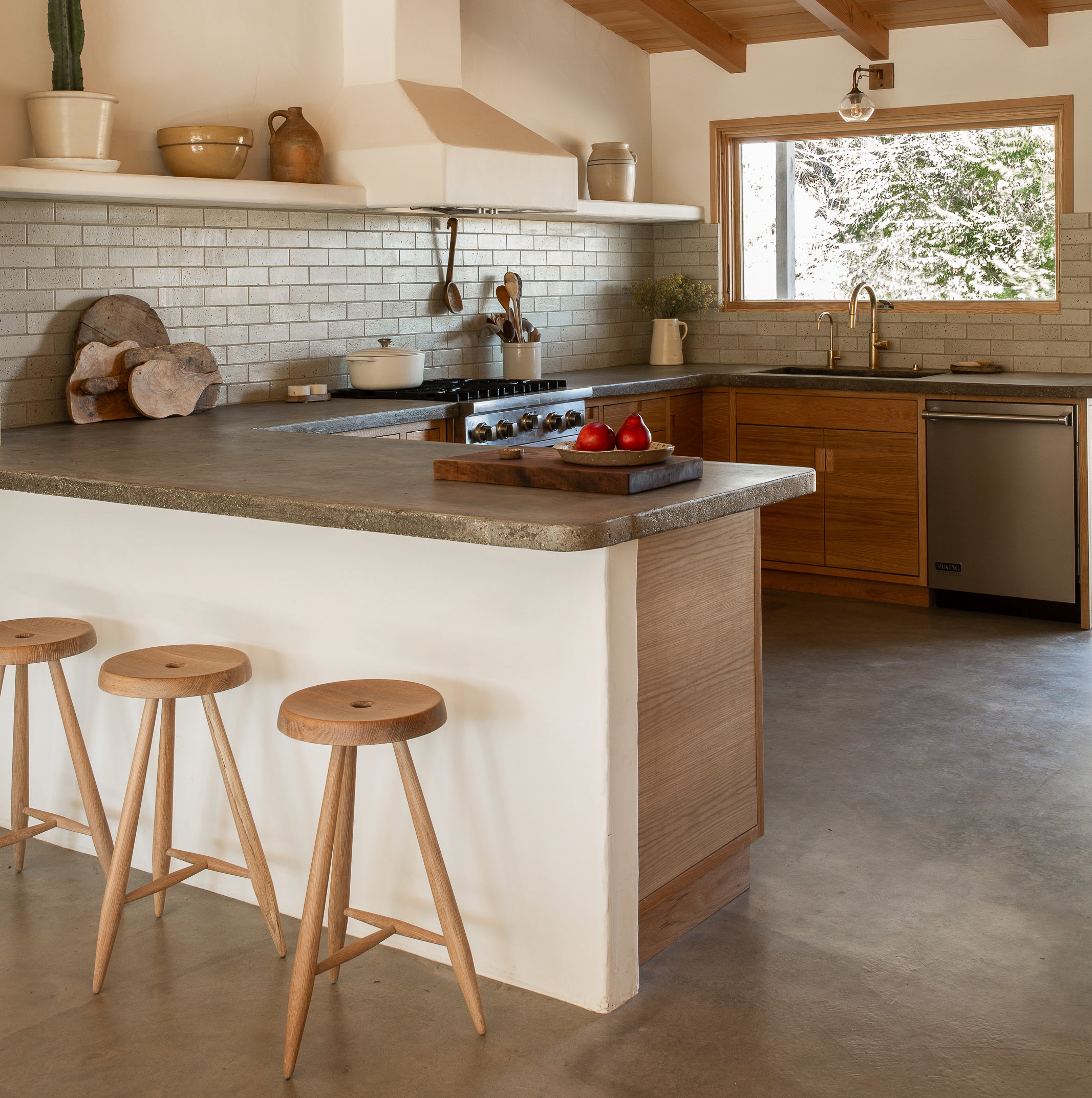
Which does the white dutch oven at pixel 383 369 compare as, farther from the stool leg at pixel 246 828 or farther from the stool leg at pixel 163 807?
the stool leg at pixel 246 828

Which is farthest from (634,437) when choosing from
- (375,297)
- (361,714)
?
(375,297)

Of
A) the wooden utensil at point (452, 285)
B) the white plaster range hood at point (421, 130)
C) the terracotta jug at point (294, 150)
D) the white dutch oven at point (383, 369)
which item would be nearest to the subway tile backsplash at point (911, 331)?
the wooden utensil at point (452, 285)

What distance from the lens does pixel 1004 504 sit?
5.23 m

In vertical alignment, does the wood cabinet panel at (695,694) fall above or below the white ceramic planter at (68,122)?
below

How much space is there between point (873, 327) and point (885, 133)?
910mm

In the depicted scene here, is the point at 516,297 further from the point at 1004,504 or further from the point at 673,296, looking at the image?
the point at 1004,504

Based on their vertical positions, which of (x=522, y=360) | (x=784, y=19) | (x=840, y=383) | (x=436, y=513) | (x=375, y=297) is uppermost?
(x=784, y=19)


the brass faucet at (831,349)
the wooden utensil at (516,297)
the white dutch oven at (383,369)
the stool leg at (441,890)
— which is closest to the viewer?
the stool leg at (441,890)

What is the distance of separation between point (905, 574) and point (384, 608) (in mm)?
3469

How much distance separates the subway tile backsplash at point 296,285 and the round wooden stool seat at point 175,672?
167 cm

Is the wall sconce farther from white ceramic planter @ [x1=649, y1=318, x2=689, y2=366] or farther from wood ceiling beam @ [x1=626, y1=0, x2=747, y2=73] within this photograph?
white ceramic planter @ [x1=649, y1=318, x2=689, y2=366]

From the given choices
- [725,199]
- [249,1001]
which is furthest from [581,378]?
[249,1001]

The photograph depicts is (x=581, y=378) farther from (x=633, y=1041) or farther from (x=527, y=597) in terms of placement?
(x=633, y=1041)

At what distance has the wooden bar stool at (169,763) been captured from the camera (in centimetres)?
254
